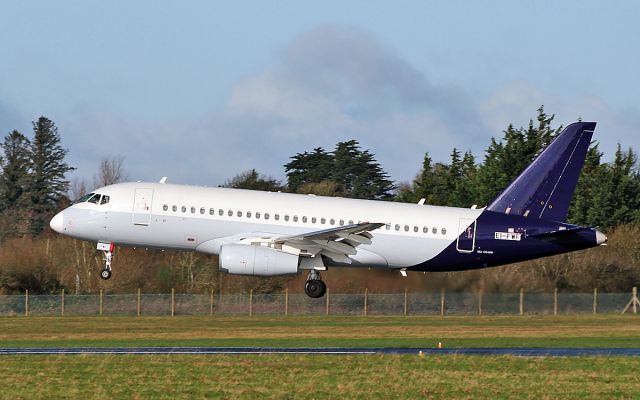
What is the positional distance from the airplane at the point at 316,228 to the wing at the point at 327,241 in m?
0.05

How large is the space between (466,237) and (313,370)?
52.5 feet

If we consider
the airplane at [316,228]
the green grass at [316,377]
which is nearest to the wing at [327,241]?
the airplane at [316,228]

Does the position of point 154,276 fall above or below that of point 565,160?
below

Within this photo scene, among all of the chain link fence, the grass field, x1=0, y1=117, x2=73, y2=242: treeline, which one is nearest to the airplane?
the grass field

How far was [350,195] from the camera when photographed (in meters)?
108

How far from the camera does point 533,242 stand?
43.2 meters

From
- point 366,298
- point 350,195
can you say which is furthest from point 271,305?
point 350,195

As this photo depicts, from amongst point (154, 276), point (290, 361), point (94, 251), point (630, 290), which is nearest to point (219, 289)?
point (154, 276)

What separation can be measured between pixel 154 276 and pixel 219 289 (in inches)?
138

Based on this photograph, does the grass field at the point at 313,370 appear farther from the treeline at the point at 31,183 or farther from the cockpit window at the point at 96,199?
the treeline at the point at 31,183

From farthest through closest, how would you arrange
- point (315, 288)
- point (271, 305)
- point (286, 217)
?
point (271, 305) < point (315, 288) < point (286, 217)

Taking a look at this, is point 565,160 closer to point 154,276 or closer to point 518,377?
point 518,377

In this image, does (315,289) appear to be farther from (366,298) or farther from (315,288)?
(366,298)

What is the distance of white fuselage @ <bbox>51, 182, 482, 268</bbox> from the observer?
41.4 m
